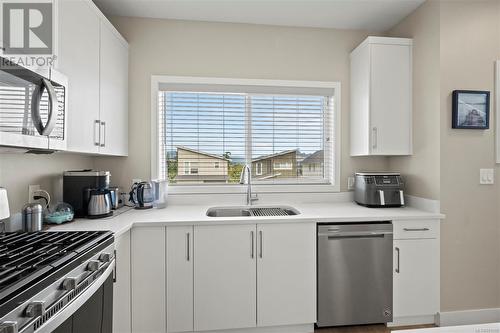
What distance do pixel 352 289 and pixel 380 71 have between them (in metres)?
1.83

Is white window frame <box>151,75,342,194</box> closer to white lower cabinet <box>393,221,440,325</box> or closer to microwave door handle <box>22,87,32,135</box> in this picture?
white lower cabinet <box>393,221,440,325</box>

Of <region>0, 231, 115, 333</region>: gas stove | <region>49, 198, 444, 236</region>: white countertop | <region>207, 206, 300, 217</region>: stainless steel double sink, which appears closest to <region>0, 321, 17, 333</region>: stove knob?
<region>0, 231, 115, 333</region>: gas stove

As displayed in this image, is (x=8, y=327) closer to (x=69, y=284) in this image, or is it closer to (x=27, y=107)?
(x=69, y=284)

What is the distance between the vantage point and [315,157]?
2.80m

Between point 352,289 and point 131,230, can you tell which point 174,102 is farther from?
point 352,289

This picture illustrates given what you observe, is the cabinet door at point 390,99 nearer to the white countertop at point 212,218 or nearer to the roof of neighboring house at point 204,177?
the white countertop at point 212,218

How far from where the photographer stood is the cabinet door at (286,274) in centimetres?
196

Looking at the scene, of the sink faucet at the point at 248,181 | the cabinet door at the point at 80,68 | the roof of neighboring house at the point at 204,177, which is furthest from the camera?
the roof of neighboring house at the point at 204,177

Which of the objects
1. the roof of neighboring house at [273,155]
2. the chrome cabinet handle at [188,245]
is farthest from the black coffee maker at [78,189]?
the roof of neighboring house at [273,155]

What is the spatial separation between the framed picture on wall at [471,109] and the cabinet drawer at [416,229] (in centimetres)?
80

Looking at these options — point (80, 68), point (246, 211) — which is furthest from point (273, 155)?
point (80, 68)

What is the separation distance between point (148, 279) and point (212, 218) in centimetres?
60

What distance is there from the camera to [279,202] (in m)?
2.63

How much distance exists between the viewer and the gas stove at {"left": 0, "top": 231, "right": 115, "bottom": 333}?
0.80 m
